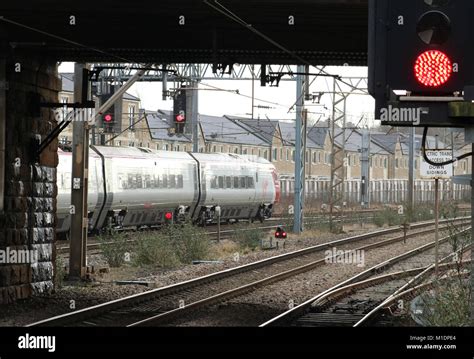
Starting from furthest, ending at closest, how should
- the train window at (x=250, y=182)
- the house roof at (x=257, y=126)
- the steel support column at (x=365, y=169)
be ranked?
the steel support column at (x=365, y=169) < the house roof at (x=257, y=126) < the train window at (x=250, y=182)

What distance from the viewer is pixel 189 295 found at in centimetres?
1595

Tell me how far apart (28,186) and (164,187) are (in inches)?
757

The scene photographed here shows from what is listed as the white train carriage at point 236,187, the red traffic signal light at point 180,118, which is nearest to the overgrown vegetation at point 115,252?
the red traffic signal light at point 180,118

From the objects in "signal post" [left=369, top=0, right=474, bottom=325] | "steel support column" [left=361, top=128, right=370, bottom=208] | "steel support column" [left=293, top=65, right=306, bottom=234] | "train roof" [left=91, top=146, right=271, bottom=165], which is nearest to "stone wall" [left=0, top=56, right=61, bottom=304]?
"signal post" [left=369, top=0, right=474, bottom=325]

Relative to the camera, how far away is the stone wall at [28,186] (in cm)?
1302

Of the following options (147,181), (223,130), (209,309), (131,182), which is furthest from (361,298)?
(223,130)

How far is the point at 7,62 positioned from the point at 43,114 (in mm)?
1513

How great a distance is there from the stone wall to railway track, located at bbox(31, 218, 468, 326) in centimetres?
131

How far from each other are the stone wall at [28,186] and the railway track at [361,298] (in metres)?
3.82

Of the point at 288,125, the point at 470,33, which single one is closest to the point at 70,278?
the point at 470,33

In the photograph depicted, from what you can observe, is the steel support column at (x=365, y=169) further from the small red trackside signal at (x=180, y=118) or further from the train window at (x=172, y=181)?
the small red trackside signal at (x=180, y=118)

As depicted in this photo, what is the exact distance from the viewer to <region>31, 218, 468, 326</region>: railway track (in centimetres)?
1255

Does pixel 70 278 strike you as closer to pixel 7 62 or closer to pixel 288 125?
pixel 7 62
